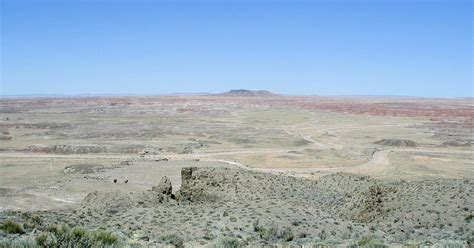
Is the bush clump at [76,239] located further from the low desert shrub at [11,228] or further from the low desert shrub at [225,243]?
the low desert shrub at [225,243]

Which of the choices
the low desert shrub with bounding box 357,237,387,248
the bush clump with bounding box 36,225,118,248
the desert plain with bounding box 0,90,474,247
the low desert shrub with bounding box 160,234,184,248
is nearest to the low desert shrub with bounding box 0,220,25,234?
the desert plain with bounding box 0,90,474,247

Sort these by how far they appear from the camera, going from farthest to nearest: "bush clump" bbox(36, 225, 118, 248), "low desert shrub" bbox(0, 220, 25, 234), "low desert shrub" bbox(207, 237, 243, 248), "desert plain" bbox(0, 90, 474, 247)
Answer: "desert plain" bbox(0, 90, 474, 247) < "low desert shrub" bbox(0, 220, 25, 234) < "low desert shrub" bbox(207, 237, 243, 248) < "bush clump" bbox(36, 225, 118, 248)

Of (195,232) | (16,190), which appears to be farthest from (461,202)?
(16,190)

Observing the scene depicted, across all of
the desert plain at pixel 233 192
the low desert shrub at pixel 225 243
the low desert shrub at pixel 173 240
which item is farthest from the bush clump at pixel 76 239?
the low desert shrub at pixel 225 243

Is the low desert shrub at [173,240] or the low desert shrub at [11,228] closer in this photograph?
the low desert shrub at [11,228]

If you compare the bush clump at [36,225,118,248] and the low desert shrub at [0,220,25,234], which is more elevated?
the bush clump at [36,225,118,248]

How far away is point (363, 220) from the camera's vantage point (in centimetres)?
2216

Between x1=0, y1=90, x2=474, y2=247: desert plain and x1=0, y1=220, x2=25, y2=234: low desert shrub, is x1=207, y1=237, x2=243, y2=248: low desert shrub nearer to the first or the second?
x1=0, y1=90, x2=474, y2=247: desert plain

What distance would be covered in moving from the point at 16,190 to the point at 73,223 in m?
22.3

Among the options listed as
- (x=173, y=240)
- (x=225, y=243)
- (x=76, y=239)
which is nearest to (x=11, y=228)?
(x=76, y=239)

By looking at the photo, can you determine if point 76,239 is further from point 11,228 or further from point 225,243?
point 225,243

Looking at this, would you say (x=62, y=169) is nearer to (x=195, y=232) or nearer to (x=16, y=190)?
(x=16, y=190)

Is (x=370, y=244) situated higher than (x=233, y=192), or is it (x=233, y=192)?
(x=370, y=244)

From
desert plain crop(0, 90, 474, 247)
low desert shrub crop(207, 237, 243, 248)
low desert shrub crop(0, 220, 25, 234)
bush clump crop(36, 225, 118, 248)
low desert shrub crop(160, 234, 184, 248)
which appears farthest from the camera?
desert plain crop(0, 90, 474, 247)
